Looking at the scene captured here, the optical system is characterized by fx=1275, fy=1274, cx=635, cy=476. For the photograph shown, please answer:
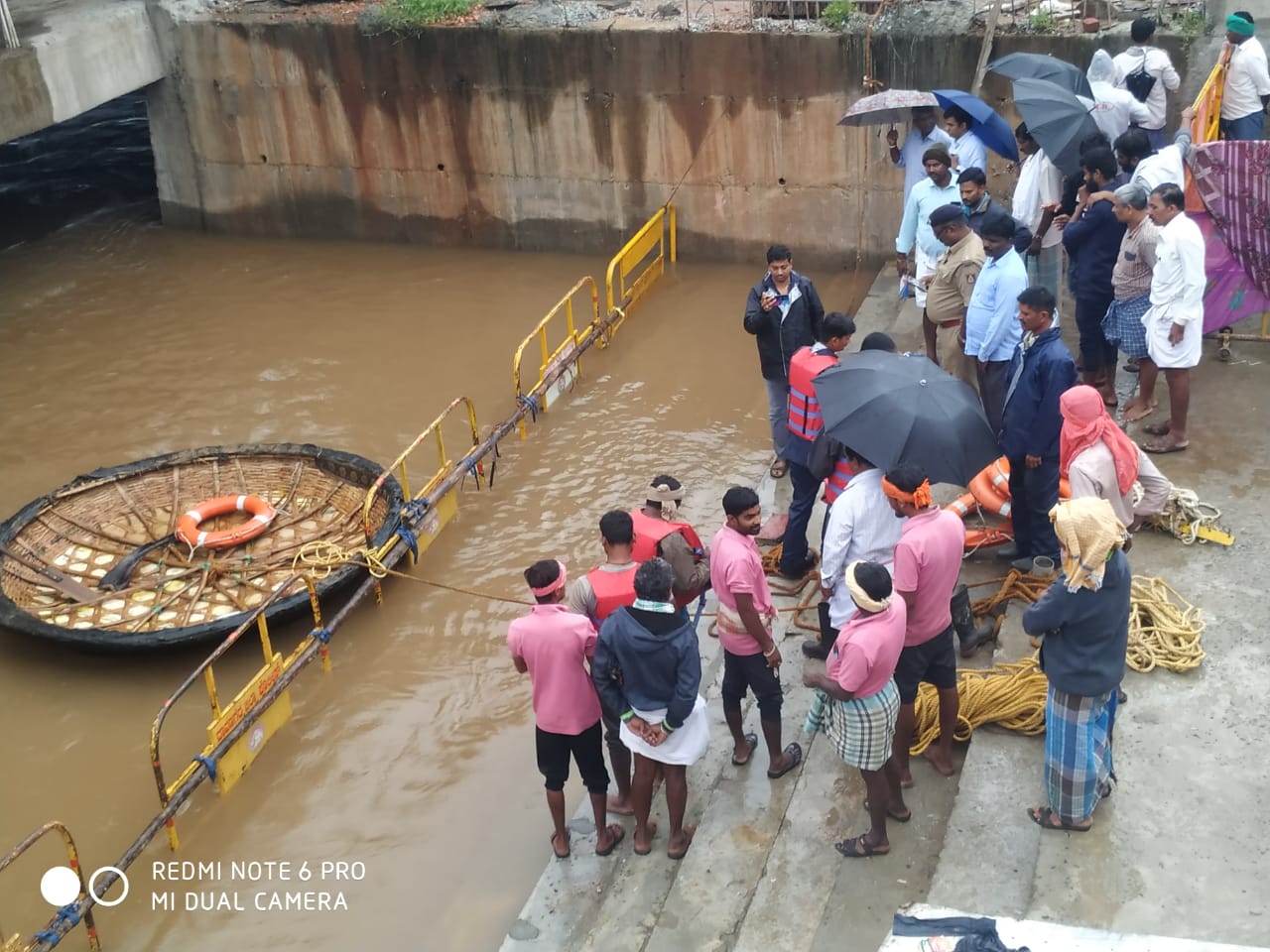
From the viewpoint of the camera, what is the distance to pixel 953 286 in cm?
837

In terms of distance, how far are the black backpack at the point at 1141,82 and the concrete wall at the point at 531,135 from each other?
3105 millimetres

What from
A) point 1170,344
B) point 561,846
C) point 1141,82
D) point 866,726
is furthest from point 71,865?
point 1141,82

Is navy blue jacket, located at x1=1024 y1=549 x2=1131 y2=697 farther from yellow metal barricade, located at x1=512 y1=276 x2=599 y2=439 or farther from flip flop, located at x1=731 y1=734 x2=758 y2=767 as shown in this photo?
yellow metal barricade, located at x1=512 y1=276 x2=599 y2=439

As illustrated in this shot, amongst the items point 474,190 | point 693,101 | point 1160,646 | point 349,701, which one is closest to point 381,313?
point 474,190

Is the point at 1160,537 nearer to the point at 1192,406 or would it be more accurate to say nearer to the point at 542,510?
the point at 1192,406

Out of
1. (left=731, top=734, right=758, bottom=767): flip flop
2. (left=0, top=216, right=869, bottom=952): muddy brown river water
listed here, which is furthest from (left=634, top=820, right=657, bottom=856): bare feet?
(left=0, top=216, right=869, bottom=952): muddy brown river water

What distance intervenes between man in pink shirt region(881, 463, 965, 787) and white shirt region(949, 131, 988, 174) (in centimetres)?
526

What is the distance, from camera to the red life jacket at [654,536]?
6.61 m

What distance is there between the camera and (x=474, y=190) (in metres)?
16.7

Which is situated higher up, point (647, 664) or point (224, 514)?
point (647, 664)

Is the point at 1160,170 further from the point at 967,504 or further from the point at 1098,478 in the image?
the point at 1098,478

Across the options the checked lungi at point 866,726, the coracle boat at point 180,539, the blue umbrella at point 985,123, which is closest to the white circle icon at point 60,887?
the coracle boat at point 180,539

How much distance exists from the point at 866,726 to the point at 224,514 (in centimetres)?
663

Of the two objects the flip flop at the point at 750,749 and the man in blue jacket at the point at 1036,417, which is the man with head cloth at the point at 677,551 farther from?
the man in blue jacket at the point at 1036,417
